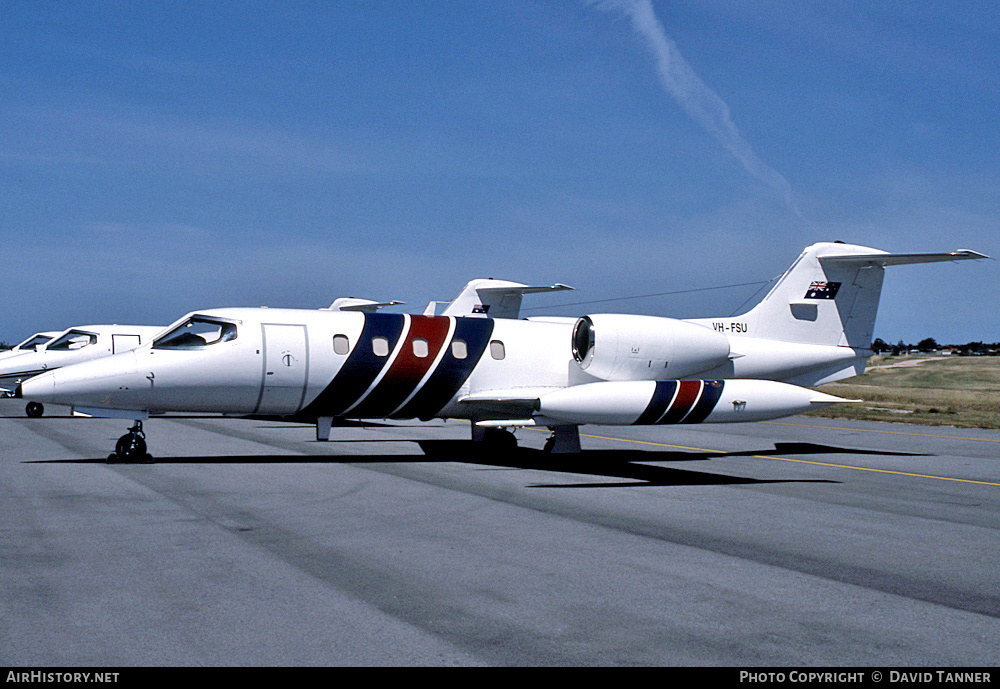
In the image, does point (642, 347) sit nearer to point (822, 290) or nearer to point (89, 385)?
point (822, 290)

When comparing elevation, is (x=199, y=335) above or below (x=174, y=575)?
above

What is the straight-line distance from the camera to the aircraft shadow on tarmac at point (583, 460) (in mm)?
14477

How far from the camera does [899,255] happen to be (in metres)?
18.1

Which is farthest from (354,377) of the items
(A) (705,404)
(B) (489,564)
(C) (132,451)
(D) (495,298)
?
(D) (495,298)

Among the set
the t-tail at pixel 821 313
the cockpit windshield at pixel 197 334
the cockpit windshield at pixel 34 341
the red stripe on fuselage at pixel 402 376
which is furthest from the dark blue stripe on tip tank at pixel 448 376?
the cockpit windshield at pixel 34 341

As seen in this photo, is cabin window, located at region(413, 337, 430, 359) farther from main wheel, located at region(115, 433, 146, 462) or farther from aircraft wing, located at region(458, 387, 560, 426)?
main wheel, located at region(115, 433, 146, 462)

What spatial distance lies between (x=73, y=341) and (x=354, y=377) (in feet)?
Result: 57.3

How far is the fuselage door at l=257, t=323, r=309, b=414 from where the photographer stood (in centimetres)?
1541

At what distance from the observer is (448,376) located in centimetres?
1645

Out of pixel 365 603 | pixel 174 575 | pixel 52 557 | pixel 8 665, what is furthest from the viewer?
pixel 52 557

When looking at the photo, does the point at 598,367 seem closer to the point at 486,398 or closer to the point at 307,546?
the point at 486,398

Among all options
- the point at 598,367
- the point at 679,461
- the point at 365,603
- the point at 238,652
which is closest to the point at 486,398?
the point at 598,367

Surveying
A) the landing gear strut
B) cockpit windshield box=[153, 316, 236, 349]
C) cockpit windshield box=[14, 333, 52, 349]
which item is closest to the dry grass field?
cockpit windshield box=[153, 316, 236, 349]
